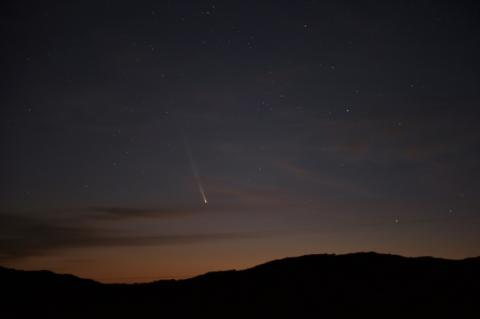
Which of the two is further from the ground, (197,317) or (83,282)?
(83,282)

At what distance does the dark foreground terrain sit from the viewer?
64.9 feet

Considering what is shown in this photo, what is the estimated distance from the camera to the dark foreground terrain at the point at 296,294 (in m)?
19.8

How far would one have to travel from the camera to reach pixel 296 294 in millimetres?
22812

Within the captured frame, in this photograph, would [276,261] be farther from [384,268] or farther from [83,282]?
[83,282]

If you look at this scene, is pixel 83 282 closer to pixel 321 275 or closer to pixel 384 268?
pixel 321 275

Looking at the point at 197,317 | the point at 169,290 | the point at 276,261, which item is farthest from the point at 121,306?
the point at 276,261

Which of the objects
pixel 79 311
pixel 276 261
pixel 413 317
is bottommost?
pixel 413 317

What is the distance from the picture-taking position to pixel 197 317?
66.6 ft

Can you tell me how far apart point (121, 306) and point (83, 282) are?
1170 centimetres

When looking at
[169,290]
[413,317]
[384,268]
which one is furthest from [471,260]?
[169,290]

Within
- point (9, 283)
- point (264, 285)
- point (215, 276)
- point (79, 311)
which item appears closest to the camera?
point (79, 311)

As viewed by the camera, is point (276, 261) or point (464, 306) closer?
point (464, 306)

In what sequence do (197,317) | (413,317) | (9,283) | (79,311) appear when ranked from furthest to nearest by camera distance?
(9,283), (79,311), (197,317), (413,317)

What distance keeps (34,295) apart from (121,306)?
8972mm
